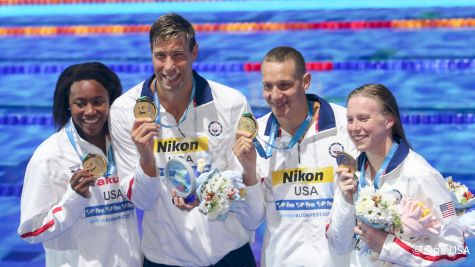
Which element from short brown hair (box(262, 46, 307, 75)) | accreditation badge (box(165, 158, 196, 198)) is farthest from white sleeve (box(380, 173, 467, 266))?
accreditation badge (box(165, 158, 196, 198))

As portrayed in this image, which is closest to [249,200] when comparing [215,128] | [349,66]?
[215,128]

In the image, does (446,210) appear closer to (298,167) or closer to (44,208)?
(298,167)

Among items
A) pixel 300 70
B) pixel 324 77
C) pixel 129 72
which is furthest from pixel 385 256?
pixel 129 72

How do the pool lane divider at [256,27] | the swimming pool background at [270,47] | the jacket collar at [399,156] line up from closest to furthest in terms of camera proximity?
the jacket collar at [399,156]
the swimming pool background at [270,47]
the pool lane divider at [256,27]

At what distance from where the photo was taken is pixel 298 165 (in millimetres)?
4246

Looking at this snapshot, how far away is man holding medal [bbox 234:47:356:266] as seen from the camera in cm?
418

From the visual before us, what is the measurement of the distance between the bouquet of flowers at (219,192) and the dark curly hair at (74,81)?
2.19 feet

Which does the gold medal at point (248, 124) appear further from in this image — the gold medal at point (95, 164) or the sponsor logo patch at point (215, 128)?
the gold medal at point (95, 164)

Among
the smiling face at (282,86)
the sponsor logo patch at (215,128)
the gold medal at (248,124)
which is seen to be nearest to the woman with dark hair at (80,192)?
the sponsor logo patch at (215,128)

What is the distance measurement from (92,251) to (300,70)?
1.23 meters

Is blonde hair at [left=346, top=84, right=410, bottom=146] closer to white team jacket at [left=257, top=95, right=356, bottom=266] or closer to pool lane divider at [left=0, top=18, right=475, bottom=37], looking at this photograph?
white team jacket at [left=257, top=95, right=356, bottom=266]

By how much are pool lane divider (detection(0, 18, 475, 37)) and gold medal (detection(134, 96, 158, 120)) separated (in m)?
7.21

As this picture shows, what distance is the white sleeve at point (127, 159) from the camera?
13.8 feet

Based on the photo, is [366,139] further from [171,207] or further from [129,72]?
[129,72]
